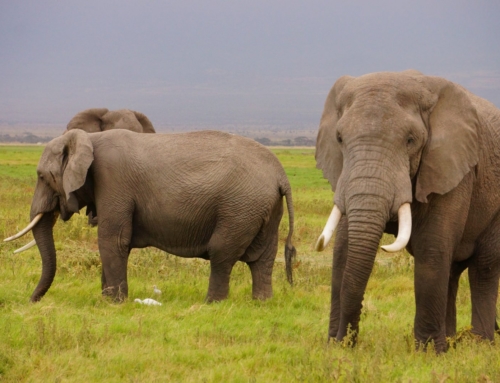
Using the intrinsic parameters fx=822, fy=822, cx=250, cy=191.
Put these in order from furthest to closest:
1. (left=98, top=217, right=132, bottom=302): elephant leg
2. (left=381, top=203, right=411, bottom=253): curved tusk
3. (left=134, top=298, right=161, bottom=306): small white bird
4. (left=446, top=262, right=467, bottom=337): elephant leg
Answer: (left=98, top=217, right=132, bottom=302): elephant leg < (left=134, top=298, right=161, bottom=306): small white bird < (left=446, top=262, right=467, bottom=337): elephant leg < (left=381, top=203, right=411, bottom=253): curved tusk

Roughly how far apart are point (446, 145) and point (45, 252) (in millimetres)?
4760

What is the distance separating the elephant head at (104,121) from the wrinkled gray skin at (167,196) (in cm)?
438

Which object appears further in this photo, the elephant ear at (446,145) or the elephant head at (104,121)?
the elephant head at (104,121)

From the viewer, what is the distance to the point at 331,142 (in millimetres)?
Answer: 6082

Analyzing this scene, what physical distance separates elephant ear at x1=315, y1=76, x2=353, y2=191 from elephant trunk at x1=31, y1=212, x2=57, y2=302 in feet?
11.9

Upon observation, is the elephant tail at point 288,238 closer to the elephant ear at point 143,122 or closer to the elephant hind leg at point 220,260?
the elephant hind leg at point 220,260

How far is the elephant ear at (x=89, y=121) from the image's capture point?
44.2ft

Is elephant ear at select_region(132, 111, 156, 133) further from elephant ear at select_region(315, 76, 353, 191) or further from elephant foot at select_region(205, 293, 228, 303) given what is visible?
elephant ear at select_region(315, 76, 353, 191)

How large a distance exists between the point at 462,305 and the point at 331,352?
3.41 m

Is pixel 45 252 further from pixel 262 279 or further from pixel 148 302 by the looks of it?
pixel 262 279

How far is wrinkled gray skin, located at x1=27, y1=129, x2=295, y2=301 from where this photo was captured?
348 inches

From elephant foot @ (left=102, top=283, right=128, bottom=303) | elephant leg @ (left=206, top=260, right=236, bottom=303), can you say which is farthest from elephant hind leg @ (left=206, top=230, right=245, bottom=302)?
elephant foot @ (left=102, top=283, right=128, bottom=303)

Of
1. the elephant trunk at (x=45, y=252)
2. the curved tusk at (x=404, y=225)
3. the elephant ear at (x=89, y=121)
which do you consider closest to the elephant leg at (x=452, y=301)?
the curved tusk at (x=404, y=225)

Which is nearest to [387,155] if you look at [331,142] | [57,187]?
[331,142]
